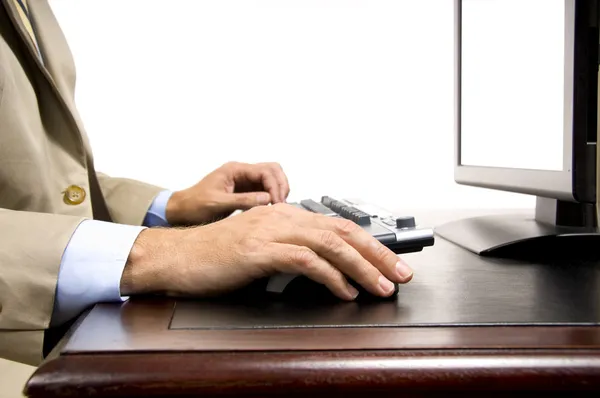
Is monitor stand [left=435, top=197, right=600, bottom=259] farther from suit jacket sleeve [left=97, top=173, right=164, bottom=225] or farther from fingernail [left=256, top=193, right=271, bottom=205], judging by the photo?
suit jacket sleeve [left=97, top=173, right=164, bottom=225]

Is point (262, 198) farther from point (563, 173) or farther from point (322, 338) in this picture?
point (322, 338)

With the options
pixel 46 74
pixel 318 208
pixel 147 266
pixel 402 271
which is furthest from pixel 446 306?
pixel 46 74

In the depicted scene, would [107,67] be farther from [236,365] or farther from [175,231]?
[236,365]

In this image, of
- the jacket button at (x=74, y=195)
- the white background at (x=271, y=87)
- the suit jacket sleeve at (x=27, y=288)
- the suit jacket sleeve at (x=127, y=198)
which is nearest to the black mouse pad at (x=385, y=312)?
the suit jacket sleeve at (x=27, y=288)

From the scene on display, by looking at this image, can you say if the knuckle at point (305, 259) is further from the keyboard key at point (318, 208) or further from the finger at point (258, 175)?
the finger at point (258, 175)

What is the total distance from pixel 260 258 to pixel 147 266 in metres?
0.10

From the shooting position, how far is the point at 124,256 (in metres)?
0.49

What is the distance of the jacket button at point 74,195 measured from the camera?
781 mm

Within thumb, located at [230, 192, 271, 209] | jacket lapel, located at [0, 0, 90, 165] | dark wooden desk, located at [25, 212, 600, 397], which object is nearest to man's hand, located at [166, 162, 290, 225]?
thumb, located at [230, 192, 271, 209]

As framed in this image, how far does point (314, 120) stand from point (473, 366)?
1157 mm

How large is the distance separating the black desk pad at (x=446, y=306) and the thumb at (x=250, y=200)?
1.29 feet

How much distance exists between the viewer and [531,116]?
0.75 metres

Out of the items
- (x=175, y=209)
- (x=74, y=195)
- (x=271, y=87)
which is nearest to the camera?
(x=74, y=195)

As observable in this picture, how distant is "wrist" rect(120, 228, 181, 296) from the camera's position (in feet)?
1.57
